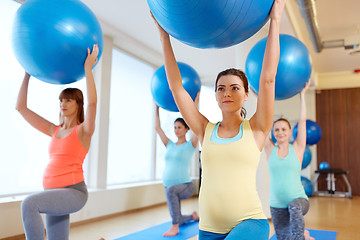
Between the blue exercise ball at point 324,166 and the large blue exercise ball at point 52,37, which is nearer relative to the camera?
the large blue exercise ball at point 52,37

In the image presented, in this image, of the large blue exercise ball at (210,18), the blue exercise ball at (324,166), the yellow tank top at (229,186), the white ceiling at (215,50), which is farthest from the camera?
the blue exercise ball at (324,166)

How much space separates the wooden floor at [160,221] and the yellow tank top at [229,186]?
2109 millimetres

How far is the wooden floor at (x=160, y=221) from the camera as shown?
3.44 m

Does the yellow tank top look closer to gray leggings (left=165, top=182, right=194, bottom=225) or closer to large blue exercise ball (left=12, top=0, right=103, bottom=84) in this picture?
large blue exercise ball (left=12, top=0, right=103, bottom=84)

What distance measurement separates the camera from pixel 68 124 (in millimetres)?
2080

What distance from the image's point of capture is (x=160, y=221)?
4.18 m

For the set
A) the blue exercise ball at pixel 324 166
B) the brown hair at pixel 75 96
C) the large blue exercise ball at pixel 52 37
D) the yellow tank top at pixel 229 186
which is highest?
the large blue exercise ball at pixel 52 37

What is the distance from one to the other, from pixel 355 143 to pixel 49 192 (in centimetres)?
790

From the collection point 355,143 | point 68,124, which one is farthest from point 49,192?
point 355,143

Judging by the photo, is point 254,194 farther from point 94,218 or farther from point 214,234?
point 94,218

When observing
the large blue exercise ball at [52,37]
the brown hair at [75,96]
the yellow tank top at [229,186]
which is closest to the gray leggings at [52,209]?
the brown hair at [75,96]

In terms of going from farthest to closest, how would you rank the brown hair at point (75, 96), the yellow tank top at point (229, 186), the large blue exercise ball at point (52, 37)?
the brown hair at point (75, 96)
the large blue exercise ball at point (52, 37)
the yellow tank top at point (229, 186)

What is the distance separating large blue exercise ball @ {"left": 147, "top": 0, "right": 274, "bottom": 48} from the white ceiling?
2.84m

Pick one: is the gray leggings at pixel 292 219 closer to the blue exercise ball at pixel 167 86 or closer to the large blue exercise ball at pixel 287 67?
the large blue exercise ball at pixel 287 67
